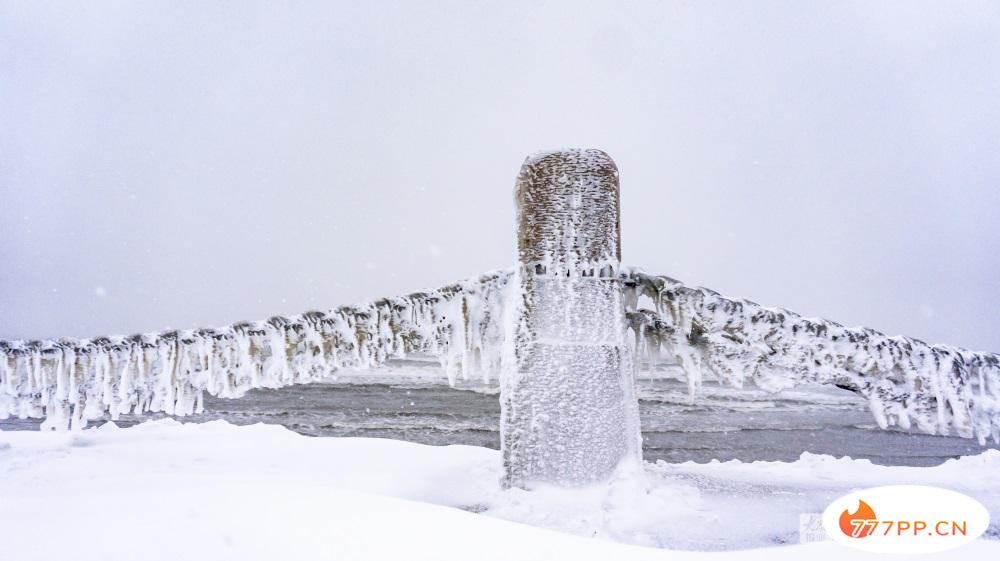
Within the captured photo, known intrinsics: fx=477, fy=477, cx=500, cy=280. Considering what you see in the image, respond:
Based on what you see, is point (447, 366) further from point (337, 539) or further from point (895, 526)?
point (895, 526)

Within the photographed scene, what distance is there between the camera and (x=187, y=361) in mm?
2256

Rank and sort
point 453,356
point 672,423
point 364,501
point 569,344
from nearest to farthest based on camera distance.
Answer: point 364,501 < point 569,344 < point 453,356 < point 672,423

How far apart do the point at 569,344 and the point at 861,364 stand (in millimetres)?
1474

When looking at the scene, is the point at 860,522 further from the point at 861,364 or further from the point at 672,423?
the point at 672,423

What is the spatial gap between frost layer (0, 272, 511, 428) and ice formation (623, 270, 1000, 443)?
1.71 meters

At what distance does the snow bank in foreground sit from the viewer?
1.41 m

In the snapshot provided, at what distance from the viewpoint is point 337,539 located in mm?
1436

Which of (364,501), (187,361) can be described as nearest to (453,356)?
(364,501)

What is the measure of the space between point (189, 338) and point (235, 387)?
312 millimetres

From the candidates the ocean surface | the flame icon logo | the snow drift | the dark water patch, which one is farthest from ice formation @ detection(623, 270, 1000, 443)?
the dark water patch

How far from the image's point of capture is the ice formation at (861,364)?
2.41m

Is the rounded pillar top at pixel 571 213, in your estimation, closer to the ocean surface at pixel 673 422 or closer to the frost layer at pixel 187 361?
the frost layer at pixel 187 361

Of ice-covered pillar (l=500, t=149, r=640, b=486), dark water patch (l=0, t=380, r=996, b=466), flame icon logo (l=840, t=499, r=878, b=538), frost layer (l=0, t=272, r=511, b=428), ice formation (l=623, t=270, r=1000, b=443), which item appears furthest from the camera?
dark water patch (l=0, t=380, r=996, b=466)

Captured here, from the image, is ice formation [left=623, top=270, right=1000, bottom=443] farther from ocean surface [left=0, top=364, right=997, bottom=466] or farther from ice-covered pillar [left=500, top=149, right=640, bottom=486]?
ocean surface [left=0, top=364, right=997, bottom=466]
